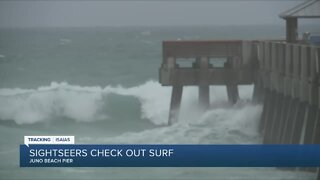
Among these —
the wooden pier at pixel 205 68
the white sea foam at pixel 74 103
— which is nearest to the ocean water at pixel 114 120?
the white sea foam at pixel 74 103

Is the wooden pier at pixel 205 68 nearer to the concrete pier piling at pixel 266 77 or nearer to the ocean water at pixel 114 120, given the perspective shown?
the concrete pier piling at pixel 266 77

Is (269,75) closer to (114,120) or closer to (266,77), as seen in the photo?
(266,77)

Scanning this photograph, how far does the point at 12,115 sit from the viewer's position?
8797mm

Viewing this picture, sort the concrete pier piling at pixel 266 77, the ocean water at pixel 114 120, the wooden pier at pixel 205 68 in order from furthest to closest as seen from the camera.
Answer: the wooden pier at pixel 205 68 → the concrete pier piling at pixel 266 77 → the ocean water at pixel 114 120

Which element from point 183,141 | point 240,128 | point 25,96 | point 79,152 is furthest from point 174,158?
point 25,96

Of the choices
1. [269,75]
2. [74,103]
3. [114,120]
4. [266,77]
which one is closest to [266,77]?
[266,77]

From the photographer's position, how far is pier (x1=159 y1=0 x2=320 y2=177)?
9266 millimetres

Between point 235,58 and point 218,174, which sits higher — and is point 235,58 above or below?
above

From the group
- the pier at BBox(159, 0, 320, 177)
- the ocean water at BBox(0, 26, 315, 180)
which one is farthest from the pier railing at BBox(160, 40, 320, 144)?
the ocean water at BBox(0, 26, 315, 180)

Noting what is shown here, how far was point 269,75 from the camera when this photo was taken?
35.6ft

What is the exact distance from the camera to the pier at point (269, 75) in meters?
9.27

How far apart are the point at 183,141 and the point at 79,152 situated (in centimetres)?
242

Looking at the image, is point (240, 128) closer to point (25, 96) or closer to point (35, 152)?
point (25, 96)

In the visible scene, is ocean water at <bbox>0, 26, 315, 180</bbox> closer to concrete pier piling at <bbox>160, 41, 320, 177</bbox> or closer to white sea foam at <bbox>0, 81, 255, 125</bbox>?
white sea foam at <bbox>0, 81, 255, 125</bbox>
